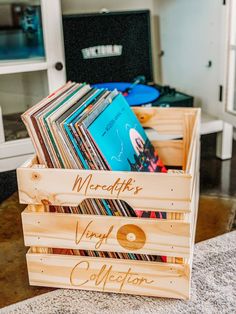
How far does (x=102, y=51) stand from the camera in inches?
62.9

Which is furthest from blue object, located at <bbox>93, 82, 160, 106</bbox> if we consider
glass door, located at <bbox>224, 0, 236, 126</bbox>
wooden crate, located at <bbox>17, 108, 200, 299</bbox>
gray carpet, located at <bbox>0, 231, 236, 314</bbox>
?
gray carpet, located at <bbox>0, 231, 236, 314</bbox>

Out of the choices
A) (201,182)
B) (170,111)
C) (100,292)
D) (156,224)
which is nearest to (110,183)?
(156,224)

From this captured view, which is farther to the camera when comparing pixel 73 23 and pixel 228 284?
pixel 73 23

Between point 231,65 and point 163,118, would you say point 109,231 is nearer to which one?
point 163,118

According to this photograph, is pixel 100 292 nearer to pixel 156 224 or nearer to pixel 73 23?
pixel 156 224

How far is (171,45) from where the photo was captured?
175cm

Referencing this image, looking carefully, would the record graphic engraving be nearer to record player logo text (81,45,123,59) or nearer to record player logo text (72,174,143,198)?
record player logo text (72,174,143,198)

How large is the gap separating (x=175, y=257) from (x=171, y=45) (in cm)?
110

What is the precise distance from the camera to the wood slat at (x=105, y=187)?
0.80m

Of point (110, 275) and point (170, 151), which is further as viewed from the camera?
point (170, 151)

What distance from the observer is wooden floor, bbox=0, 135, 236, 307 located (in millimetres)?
941

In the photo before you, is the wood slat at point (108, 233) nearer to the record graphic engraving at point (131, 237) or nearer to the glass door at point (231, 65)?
the record graphic engraving at point (131, 237)

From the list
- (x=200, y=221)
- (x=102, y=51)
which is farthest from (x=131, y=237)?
(x=102, y=51)

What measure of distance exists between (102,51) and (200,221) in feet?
2.44
